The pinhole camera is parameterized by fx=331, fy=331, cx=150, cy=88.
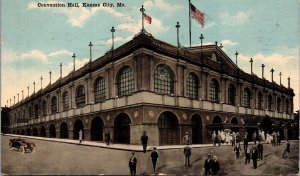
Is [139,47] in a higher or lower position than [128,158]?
higher

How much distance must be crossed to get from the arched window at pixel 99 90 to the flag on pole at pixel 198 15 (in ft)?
20.4

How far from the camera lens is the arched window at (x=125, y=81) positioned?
16078mm

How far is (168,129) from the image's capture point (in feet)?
57.8

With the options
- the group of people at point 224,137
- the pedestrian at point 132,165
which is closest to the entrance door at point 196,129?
the group of people at point 224,137

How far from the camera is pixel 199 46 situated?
1783 cm

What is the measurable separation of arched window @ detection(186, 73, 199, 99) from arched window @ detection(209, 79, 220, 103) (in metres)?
1.40

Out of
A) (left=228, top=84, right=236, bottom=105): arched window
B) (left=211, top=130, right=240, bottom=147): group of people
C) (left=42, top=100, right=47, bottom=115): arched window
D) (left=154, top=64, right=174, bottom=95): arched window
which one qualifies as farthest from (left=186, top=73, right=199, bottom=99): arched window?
(left=42, top=100, right=47, bottom=115): arched window

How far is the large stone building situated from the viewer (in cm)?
1608

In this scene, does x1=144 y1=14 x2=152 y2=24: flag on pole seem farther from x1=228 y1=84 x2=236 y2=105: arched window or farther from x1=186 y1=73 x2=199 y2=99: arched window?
x1=228 y1=84 x2=236 y2=105: arched window

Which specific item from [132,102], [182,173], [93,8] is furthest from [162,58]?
[182,173]

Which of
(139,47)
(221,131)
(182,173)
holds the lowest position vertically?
(182,173)

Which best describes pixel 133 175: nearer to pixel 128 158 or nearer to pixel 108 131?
pixel 128 158

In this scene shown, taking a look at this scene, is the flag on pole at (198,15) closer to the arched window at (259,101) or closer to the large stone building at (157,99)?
the large stone building at (157,99)

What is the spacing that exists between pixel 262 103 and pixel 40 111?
1458 cm
